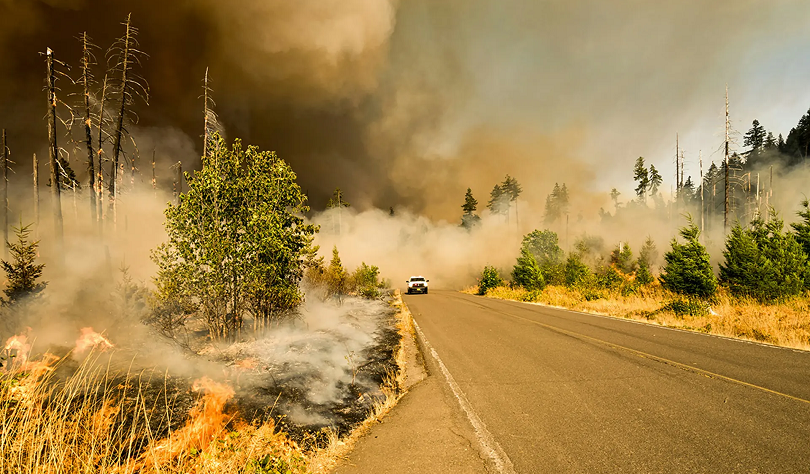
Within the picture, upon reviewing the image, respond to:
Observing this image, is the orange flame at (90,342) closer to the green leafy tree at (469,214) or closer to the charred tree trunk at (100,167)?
the charred tree trunk at (100,167)

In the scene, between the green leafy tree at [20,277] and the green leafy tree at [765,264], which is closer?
the green leafy tree at [20,277]

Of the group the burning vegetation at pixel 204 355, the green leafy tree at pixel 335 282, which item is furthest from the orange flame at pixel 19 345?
the green leafy tree at pixel 335 282

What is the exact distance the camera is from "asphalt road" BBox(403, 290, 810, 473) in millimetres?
3414

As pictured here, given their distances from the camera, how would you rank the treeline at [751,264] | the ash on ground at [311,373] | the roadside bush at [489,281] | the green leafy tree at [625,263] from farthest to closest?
the green leafy tree at [625,263] < the roadside bush at [489,281] < the treeline at [751,264] < the ash on ground at [311,373]

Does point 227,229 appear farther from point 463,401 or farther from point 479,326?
point 479,326

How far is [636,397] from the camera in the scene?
501 cm

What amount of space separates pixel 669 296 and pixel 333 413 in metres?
18.3

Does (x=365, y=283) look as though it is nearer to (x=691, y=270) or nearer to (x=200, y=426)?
(x=691, y=270)

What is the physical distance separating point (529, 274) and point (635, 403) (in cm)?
2846

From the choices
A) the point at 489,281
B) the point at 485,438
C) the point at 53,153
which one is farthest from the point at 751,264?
the point at 53,153

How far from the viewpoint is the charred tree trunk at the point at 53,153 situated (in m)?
15.7

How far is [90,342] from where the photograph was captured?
9367 mm

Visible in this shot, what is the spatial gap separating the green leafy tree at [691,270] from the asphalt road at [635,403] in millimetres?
8477

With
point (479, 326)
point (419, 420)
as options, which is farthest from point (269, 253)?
point (479, 326)
